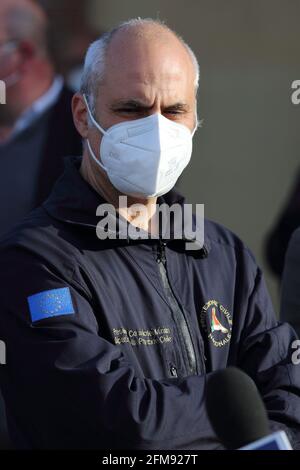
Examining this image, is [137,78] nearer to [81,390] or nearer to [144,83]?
[144,83]

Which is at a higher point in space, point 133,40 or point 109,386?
point 133,40

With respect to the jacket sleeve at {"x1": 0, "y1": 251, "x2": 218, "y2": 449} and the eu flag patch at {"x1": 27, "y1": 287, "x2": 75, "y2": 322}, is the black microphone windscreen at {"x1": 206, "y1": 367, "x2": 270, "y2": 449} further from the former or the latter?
the eu flag patch at {"x1": 27, "y1": 287, "x2": 75, "y2": 322}

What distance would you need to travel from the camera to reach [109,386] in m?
2.53

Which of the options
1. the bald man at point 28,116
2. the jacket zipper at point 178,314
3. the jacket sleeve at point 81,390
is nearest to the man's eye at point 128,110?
the jacket zipper at point 178,314

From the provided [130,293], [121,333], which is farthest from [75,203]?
[121,333]

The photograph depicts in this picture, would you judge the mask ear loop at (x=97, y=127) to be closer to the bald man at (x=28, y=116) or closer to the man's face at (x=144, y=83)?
the man's face at (x=144, y=83)

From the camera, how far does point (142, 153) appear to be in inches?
116

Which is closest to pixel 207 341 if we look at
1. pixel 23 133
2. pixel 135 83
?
pixel 135 83

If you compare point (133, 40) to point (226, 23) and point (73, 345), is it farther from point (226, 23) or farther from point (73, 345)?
point (226, 23)

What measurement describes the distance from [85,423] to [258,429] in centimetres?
63

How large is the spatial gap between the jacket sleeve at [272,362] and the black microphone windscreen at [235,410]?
60 cm
